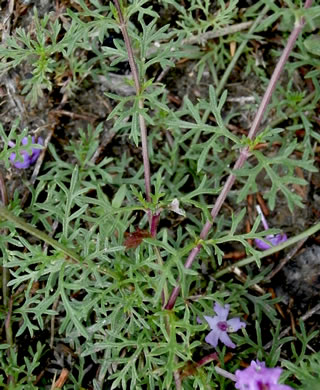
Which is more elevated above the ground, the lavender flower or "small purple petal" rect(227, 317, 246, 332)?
the lavender flower

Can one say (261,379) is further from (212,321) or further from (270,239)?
(270,239)

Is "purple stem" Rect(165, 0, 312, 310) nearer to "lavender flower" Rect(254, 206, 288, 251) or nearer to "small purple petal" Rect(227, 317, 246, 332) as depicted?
"small purple petal" Rect(227, 317, 246, 332)

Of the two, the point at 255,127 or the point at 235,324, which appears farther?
the point at 235,324

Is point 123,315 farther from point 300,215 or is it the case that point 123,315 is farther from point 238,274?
point 300,215

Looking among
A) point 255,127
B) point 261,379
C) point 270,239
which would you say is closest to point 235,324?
point 270,239

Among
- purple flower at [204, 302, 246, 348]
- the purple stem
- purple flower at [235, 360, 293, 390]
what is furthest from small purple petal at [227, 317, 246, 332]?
purple flower at [235, 360, 293, 390]

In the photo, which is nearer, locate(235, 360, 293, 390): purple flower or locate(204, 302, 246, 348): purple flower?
locate(235, 360, 293, 390): purple flower

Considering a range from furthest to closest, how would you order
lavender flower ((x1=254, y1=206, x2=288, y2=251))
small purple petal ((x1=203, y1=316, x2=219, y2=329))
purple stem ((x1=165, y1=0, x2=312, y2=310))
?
lavender flower ((x1=254, y1=206, x2=288, y2=251)), small purple petal ((x1=203, y1=316, x2=219, y2=329)), purple stem ((x1=165, y1=0, x2=312, y2=310))

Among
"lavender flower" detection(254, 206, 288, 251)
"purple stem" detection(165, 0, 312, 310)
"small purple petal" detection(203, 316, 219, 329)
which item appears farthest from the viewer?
"lavender flower" detection(254, 206, 288, 251)
